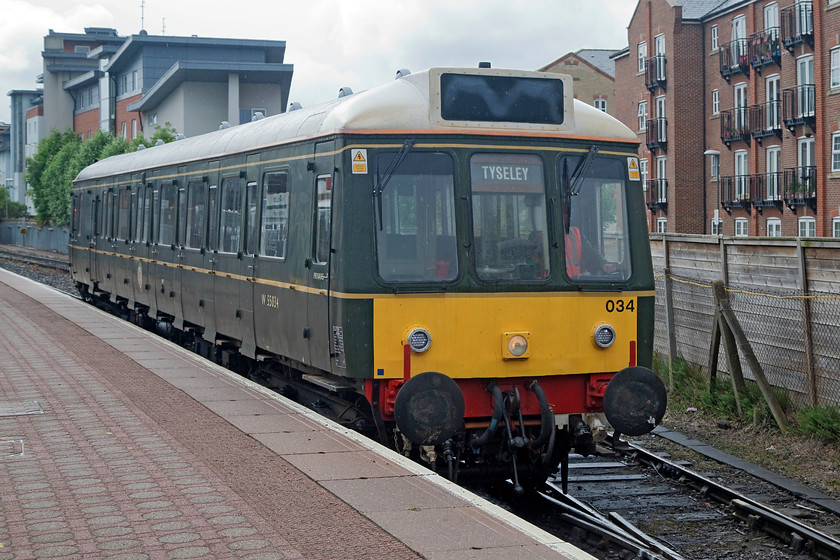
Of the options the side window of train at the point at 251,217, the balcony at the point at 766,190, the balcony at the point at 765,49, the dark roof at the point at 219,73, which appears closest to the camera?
the side window of train at the point at 251,217

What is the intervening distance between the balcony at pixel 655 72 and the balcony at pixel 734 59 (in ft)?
12.4

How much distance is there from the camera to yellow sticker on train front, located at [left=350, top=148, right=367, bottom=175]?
27.5ft

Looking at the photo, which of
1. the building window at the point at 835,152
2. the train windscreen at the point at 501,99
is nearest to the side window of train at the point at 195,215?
the train windscreen at the point at 501,99

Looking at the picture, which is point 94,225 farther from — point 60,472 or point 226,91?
point 226,91

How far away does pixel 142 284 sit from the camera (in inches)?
677

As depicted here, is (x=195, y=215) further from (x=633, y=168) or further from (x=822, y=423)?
(x=822, y=423)

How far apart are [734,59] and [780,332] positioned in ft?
115

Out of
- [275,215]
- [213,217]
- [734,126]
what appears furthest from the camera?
[734,126]

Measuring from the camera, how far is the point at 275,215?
10.3 m

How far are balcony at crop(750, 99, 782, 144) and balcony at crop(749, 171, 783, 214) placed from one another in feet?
4.81

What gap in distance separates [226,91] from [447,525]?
180ft

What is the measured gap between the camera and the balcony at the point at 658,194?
160 feet

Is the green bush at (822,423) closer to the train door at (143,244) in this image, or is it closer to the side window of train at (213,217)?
the side window of train at (213,217)

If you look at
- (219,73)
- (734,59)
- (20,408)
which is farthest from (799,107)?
(20,408)
